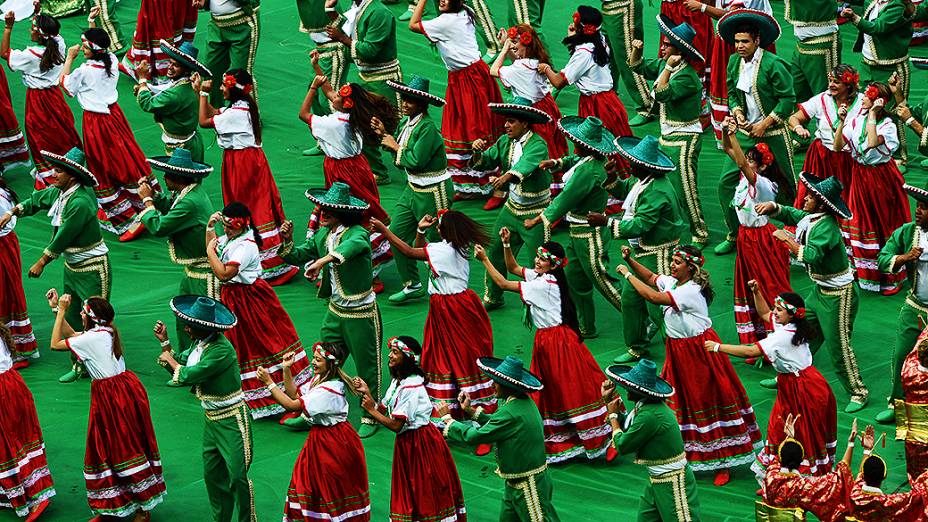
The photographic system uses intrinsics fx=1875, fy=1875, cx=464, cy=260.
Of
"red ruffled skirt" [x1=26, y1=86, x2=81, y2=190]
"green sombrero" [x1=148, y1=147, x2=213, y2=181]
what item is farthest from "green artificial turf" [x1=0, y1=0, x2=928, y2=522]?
"green sombrero" [x1=148, y1=147, x2=213, y2=181]

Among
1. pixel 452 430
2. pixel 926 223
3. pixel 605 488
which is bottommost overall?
pixel 605 488

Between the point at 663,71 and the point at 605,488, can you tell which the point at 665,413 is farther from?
the point at 663,71

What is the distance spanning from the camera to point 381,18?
15008 mm

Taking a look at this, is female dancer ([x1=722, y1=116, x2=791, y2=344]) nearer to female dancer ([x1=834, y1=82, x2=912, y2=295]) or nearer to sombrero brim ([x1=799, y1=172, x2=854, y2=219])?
sombrero brim ([x1=799, y1=172, x2=854, y2=219])

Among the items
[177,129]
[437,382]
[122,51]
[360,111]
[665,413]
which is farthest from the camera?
[122,51]

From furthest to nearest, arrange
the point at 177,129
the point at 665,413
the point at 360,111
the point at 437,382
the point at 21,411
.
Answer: the point at 177,129, the point at 360,111, the point at 437,382, the point at 21,411, the point at 665,413

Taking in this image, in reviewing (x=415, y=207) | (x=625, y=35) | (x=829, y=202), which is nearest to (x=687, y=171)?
(x=415, y=207)

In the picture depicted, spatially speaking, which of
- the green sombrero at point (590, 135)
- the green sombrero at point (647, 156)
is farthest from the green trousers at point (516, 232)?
the green sombrero at point (647, 156)

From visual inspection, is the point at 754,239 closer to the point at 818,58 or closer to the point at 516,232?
the point at 516,232

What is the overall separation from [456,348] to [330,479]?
5.76ft

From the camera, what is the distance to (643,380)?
34.1ft

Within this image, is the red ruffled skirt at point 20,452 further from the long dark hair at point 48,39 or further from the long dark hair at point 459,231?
the long dark hair at point 48,39

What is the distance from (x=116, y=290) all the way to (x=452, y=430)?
14.5ft

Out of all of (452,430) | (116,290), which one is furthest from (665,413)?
(116,290)
